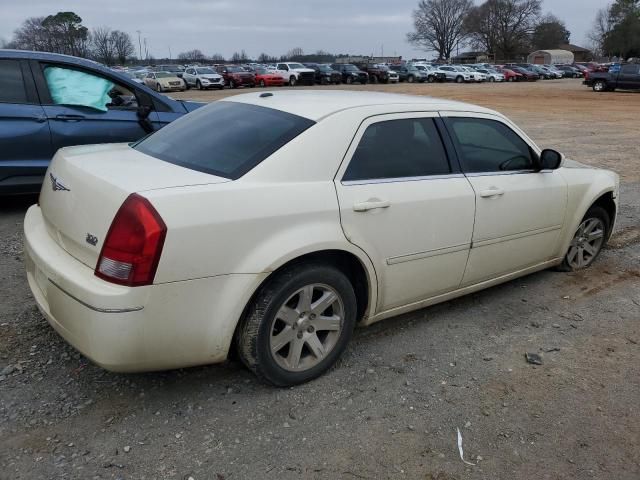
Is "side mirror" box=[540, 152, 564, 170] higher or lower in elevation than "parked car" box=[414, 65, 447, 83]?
lower

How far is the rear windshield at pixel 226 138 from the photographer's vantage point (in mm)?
2953

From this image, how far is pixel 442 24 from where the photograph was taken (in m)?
108

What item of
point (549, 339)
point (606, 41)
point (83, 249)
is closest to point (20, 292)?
point (83, 249)

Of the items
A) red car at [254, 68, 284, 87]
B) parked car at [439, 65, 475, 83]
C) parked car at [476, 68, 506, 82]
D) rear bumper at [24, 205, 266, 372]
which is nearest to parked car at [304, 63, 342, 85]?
red car at [254, 68, 284, 87]

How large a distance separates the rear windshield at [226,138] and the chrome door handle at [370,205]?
0.50 meters

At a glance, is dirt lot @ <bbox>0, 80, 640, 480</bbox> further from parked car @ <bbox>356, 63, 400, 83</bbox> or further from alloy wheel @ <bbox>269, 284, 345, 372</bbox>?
parked car @ <bbox>356, 63, 400, 83</bbox>

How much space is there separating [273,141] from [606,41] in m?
101

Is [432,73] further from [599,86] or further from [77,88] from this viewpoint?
[77,88]

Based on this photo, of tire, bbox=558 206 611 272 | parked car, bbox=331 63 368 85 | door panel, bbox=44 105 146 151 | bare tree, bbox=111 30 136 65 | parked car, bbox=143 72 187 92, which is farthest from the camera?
bare tree, bbox=111 30 136 65

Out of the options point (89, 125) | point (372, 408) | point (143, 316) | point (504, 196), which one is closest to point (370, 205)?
point (372, 408)

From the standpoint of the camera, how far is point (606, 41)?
88.8 metres

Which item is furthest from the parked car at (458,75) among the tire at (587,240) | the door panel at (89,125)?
the tire at (587,240)

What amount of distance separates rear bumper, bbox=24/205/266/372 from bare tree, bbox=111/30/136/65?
92.4m

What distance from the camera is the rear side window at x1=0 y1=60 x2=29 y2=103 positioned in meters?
5.64
